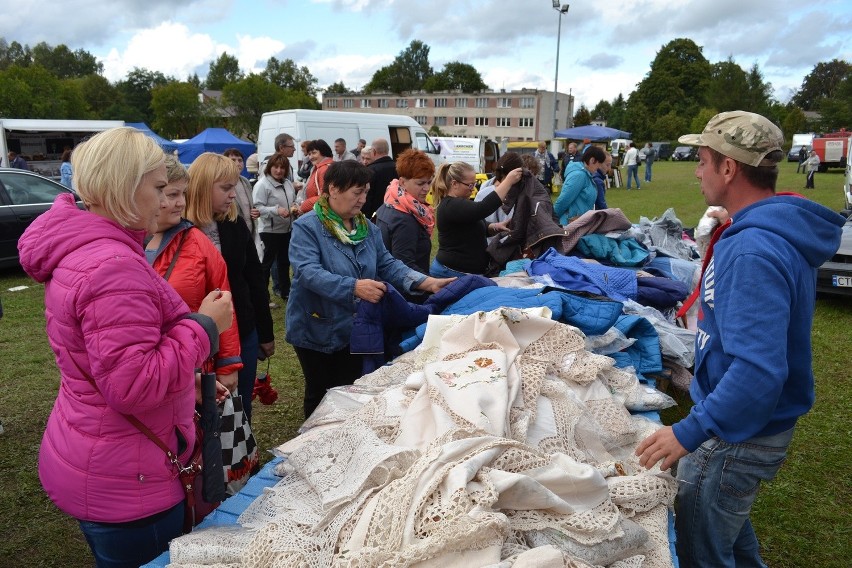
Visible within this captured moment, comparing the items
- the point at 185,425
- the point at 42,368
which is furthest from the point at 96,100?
the point at 185,425

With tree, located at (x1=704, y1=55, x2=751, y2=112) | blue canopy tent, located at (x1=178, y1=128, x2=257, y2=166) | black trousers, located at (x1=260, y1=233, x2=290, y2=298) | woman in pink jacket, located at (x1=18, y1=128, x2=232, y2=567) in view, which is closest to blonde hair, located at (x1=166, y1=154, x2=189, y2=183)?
woman in pink jacket, located at (x1=18, y1=128, x2=232, y2=567)

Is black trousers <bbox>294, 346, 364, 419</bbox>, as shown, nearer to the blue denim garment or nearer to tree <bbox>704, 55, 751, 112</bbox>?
the blue denim garment

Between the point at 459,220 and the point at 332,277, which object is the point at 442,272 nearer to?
the point at 459,220

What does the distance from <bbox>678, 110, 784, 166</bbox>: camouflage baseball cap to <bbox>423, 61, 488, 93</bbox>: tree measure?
10050 cm

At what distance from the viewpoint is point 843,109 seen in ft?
170

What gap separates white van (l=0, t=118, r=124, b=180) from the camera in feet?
66.2

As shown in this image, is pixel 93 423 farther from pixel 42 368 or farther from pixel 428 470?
pixel 42 368

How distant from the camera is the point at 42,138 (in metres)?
22.1

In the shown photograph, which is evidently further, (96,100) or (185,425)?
(96,100)

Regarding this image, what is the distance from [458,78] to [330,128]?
3596 inches

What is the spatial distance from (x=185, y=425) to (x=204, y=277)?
33.8 inches

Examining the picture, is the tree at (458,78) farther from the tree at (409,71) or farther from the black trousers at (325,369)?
the black trousers at (325,369)

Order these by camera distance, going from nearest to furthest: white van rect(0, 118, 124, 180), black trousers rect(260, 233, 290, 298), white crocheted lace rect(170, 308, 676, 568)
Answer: white crocheted lace rect(170, 308, 676, 568)
black trousers rect(260, 233, 290, 298)
white van rect(0, 118, 124, 180)

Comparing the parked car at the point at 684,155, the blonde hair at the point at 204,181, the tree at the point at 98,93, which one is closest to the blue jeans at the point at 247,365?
the blonde hair at the point at 204,181
